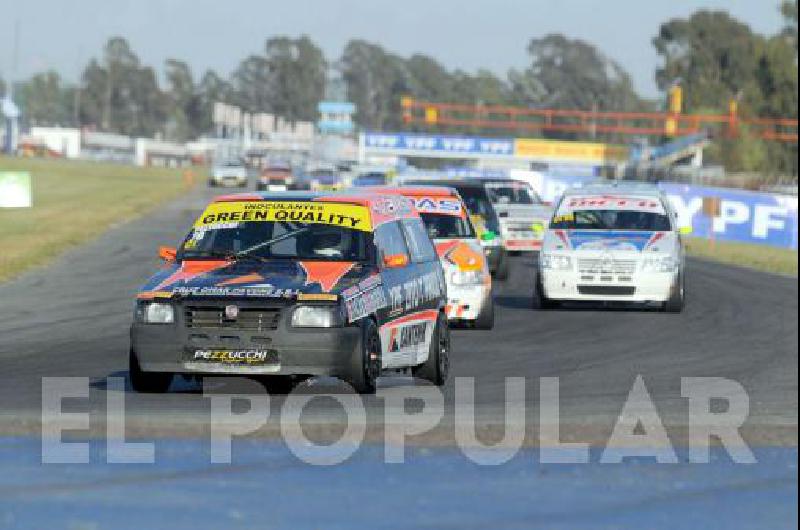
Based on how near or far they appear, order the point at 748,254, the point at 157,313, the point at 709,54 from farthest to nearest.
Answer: the point at 709,54 < the point at 748,254 < the point at 157,313

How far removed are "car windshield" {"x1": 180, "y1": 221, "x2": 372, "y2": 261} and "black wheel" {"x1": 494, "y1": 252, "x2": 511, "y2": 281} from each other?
1413 cm

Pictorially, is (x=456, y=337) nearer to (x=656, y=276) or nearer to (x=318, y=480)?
(x=656, y=276)

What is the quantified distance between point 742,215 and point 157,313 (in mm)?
36692

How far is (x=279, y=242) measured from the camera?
529 inches

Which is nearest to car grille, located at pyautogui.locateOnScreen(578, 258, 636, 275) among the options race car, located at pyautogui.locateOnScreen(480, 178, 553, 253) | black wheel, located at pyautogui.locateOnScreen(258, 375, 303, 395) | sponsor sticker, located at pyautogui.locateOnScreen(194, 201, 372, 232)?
sponsor sticker, located at pyautogui.locateOnScreen(194, 201, 372, 232)

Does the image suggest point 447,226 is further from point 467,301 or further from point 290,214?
point 290,214

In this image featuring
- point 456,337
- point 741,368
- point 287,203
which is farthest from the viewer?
point 456,337

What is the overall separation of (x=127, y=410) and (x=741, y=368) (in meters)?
6.38

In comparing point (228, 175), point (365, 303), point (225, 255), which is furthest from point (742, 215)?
point (228, 175)

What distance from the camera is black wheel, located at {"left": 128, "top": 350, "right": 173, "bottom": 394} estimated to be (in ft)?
41.4

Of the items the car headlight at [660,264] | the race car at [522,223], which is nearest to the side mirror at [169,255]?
the car headlight at [660,264]

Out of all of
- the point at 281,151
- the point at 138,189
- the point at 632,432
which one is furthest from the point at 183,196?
the point at 281,151

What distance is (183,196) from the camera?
74.4 metres

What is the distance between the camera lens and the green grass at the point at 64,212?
33219mm
